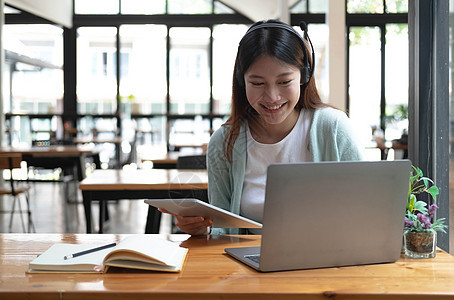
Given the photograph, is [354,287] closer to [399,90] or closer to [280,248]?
[280,248]

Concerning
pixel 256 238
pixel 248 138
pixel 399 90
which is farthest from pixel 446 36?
pixel 399 90

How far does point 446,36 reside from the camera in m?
2.15

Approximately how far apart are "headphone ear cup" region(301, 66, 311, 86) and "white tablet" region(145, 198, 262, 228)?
53 centimetres

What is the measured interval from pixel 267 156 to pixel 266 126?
4.6 inches

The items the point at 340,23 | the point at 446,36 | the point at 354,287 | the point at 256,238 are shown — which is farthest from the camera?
the point at 340,23

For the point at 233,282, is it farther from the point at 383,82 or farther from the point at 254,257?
the point at 383,82

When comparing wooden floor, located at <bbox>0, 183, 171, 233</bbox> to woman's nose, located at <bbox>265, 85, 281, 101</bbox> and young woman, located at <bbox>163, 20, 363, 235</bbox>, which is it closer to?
young woman, located at <bbox>163, 20, 363, 235</bbox>

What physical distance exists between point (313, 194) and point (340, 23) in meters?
4.67

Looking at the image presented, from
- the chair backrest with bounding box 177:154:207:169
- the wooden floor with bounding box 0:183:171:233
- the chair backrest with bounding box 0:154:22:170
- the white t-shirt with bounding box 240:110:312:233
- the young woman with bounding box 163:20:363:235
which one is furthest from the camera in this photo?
the wooden floor with bounding box 0:183:171:233

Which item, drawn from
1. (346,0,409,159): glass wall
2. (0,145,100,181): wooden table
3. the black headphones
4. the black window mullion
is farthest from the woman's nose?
the black window mullion

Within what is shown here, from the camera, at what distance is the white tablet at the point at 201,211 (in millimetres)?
1447

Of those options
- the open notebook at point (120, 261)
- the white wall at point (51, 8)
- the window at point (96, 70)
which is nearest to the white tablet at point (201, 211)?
the open notebook at point (120, 261)

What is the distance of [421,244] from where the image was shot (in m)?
1.41

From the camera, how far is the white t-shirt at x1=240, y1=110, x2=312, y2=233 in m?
1.83
